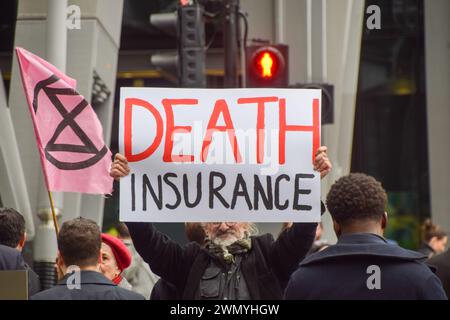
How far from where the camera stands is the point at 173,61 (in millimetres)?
10766

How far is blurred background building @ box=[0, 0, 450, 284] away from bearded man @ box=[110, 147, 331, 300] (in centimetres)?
350

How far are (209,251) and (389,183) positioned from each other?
11626 millimetres

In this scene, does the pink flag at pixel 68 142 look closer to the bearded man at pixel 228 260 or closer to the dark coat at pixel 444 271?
the bearded man at pixel 228 260

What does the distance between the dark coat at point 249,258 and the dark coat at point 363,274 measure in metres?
0.89

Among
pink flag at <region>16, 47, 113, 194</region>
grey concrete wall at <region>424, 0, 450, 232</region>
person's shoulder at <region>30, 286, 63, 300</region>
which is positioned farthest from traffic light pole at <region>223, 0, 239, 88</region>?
person's shoulder at <region>30, 286, 63, 300</region>

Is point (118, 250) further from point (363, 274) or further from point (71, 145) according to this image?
point (363, 274)

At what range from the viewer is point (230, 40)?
36.9ft

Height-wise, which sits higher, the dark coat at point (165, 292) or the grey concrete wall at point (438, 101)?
the grey concrete wall at point (438, 101)

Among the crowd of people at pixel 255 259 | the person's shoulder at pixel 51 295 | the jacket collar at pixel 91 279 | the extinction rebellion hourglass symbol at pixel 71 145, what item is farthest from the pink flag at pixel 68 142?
the person's shoulder at pixel 51 295

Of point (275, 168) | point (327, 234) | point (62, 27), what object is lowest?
point (327, 234)

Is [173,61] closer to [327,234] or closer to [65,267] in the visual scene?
[327,234]

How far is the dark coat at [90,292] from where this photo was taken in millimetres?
4418
